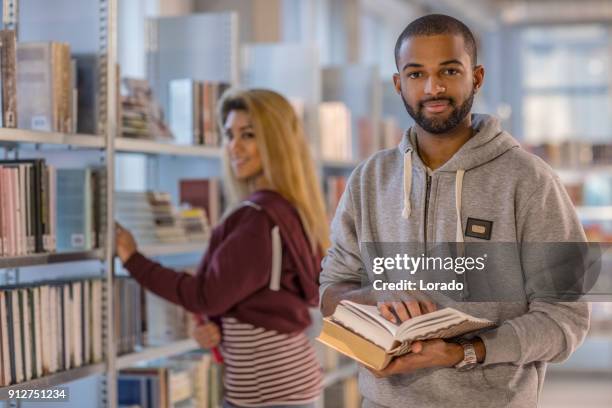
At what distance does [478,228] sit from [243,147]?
1.20 meters

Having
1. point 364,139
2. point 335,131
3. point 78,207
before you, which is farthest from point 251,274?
point 364,139

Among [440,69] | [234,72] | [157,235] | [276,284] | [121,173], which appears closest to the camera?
[440,69]

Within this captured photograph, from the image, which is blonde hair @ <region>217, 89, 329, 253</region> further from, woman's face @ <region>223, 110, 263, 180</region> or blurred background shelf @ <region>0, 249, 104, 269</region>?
blurred background shelf @ <region>0, 249, 104, 269</region>

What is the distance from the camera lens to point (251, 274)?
2.61 metres

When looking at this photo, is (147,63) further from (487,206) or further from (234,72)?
(487,206)

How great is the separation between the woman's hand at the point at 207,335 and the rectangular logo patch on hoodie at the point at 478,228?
119cm

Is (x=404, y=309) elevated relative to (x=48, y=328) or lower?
elevated

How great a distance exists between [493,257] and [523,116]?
831cm

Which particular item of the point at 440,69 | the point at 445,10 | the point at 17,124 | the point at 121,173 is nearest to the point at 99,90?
the point at 17,124

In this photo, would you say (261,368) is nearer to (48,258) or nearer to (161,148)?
(48,258)

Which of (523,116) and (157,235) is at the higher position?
(523,116)

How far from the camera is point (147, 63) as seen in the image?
145 inches

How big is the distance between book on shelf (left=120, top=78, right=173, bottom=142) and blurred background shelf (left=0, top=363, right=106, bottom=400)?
76 cm

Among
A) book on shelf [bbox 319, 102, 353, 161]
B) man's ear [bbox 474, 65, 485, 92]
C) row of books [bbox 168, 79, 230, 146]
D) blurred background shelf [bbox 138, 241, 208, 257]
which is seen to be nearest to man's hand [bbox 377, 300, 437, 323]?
man's ear [bbox 474, 65, 485, 92]
